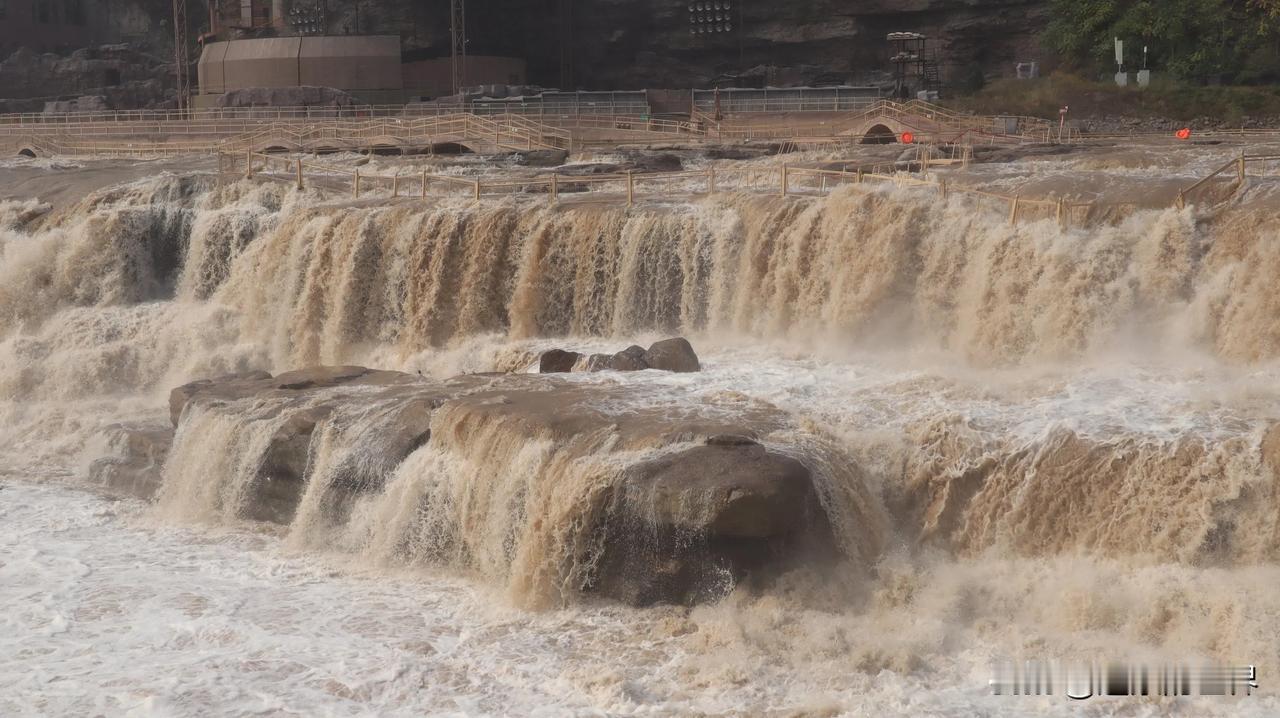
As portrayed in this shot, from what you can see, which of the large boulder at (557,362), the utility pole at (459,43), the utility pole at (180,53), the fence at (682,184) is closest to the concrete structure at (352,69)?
the utility pole at (459,43)

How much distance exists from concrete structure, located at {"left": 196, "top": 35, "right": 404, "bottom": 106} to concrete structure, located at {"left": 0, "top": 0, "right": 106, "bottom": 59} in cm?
2208

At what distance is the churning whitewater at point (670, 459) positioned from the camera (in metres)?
14.0

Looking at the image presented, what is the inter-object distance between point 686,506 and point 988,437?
3.66 meters

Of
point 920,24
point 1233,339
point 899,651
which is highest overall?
point 920,24

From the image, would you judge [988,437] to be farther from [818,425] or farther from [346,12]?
[346,12]

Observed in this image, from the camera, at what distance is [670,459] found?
15.7 metres

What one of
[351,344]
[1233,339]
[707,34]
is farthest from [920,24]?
[1233,339]

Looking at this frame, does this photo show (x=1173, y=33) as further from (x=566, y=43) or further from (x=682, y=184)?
(x=566, y=43)

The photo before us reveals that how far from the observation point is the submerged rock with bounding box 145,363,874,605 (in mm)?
15195

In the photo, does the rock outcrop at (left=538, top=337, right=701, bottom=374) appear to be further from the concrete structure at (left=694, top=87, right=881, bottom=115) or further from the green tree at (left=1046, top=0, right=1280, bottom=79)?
the green tree at (left=1046, top=0, right=1280, bottom=79)

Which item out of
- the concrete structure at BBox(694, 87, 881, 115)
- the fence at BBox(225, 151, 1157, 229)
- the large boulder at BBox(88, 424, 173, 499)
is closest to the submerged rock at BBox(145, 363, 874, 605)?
the large boulder at BBox(88, 424, 173, 499)

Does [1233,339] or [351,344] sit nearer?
[1233,339]

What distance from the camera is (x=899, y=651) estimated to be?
13781mm

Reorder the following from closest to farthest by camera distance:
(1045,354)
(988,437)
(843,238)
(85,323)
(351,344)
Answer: (988,437) < (1045,354) < (843,238) < (351,344) < (85,323)
